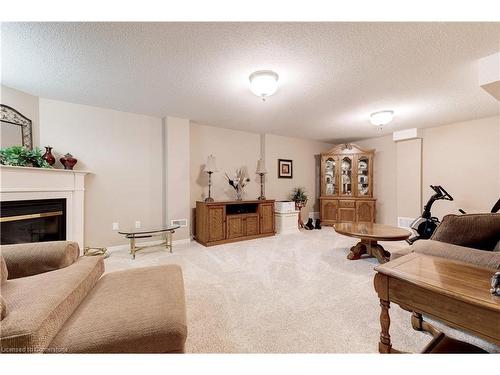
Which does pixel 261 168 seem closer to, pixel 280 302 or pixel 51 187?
pixel 280 302

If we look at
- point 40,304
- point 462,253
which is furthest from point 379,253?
point 40,304

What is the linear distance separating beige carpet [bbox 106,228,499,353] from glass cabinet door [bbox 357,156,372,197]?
2558 mm

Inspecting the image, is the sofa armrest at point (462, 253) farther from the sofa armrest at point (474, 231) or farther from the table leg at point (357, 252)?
the table leg at point (357, 252)

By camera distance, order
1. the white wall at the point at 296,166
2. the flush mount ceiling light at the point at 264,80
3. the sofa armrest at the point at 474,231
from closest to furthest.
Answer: the sofa armrest at the point at 474,231 → the flush mount ceiling light at the point at 264,80 → the white wall at the point at 296,166

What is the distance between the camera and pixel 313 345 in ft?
4.35

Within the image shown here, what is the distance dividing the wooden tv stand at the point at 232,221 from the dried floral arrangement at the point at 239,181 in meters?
0.31

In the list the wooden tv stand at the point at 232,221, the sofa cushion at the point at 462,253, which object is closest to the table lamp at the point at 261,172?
the wooden tv stand at the point at 232,221

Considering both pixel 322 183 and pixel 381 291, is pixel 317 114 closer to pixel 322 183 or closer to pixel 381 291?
pixel 322 183

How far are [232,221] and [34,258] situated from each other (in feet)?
9.07

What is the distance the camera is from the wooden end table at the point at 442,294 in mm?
857

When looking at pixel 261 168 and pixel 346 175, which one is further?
pixel 346 175

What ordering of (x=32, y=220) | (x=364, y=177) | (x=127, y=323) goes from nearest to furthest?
(x=127, y=323)
(x=32, y=220)
(x=364, y=177)

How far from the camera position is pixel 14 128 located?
8.62 ft

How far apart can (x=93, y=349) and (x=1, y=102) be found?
3293 mm
